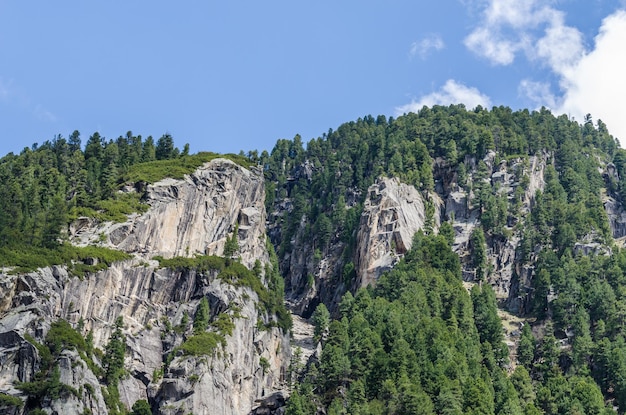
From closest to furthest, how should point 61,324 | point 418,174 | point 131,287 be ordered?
point 61,324, point 131,287, point 418,174


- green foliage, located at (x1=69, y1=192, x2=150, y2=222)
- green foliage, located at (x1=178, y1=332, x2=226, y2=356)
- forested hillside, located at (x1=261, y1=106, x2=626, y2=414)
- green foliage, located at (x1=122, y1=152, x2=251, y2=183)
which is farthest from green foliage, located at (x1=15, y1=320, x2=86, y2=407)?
green foliage, located at (x1=122, y1=152, x2=251, y2=183)

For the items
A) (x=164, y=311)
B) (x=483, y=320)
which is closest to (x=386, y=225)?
(x=483, y=320)

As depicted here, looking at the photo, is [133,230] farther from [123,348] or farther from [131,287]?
[123,348]

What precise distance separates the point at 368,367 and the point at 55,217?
163 feet

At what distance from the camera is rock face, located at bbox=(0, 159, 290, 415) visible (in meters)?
108

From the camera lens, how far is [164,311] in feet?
439

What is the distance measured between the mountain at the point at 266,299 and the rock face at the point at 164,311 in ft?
0.97

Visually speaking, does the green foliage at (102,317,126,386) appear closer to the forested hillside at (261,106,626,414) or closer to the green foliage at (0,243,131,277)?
the green foliage at (0,243,131,277)

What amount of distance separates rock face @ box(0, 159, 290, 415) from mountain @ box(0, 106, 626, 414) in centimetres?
30

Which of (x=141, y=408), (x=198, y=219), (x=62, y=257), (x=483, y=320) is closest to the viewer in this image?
(x=141, y=408)

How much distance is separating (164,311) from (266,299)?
20.9m

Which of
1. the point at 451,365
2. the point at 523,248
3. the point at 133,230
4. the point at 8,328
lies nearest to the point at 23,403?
the point at 8,328

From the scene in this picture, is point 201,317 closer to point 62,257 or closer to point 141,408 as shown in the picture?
point 141,408

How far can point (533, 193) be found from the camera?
200 m
